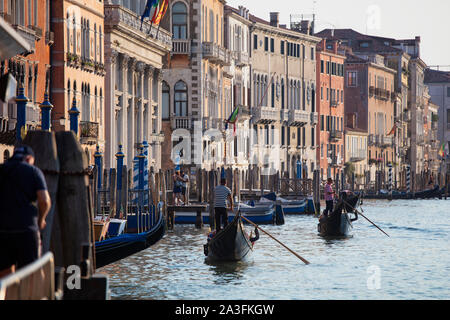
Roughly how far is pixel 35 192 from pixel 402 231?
2470 centimetres

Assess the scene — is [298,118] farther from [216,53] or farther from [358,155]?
[216,53]

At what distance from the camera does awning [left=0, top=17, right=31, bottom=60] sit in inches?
373

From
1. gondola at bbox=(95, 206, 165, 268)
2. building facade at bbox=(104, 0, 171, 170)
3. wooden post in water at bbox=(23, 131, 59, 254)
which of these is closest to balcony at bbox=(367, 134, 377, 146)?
building facade at bbox=(104, 0, 171, 170)

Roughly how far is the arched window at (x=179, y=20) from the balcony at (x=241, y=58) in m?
7.45

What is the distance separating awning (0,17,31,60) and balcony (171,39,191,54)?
3622cm

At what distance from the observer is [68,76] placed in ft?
105

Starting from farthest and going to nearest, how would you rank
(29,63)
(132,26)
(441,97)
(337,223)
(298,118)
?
(441,97) → (298,118) → (132,26) → (29,63) → (337,223)

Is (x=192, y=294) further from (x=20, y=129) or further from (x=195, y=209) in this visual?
(x=195, y=209)

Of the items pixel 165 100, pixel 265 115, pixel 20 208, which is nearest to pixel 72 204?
pixel 20 208

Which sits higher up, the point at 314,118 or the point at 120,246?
the point at 314,118

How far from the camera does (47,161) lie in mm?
10195

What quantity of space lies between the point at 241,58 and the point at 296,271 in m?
35.2

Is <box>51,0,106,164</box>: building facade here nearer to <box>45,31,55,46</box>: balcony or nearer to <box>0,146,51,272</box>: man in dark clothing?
<box>45,31,55,46</box>: balcony
